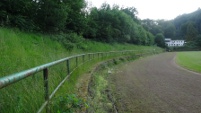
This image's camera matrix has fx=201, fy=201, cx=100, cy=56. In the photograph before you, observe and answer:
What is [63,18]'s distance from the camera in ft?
65.4

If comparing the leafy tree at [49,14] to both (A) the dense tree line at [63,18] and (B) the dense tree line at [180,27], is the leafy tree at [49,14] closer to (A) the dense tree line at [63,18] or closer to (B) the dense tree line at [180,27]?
(A) the dense tree line at [63,18]

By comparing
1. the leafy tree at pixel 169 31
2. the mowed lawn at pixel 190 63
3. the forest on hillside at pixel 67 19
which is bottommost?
the mowed lawn at pixel 190 63

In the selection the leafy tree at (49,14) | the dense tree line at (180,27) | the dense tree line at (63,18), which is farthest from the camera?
the dense tree line at (180,27)

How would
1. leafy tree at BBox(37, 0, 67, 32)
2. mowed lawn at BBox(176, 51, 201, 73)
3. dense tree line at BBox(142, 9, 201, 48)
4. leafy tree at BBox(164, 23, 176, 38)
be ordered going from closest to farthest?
mowed lawn at BBox(176, 51, 201, 73), leafy tree at BBox(37, 0, 67, 32), dense tree line at BBox(142, 9, 201, 48), leafy tree at BBox(164, 23, 176, 38)

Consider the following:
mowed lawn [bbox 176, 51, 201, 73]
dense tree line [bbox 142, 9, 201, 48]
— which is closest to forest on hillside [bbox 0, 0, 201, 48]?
mowed lawn [bbox 176, 51, 201, 73]

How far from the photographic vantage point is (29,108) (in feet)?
10.5

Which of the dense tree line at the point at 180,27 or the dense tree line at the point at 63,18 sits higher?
the dense tree line at the point at 180,27

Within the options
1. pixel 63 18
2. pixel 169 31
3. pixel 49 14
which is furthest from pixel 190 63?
pixel 169 31

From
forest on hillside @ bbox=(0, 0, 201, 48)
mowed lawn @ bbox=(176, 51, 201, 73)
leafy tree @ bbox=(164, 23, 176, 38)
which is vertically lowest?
mowed lawn @ bbox=(176, 51, 201, 73)

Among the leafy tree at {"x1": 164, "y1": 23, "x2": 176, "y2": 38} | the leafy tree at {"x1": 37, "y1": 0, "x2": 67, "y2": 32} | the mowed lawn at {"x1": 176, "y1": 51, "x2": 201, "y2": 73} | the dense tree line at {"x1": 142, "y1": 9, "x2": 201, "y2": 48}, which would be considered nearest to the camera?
the mowed lawn at {"x1": 176, "y1": 51, "x2": 201, "y2": 73}

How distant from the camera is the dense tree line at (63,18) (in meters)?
15.3

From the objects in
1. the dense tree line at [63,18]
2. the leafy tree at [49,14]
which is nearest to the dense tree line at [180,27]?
the dense tree line at [63,18]

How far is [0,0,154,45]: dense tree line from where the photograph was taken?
1533 centimetres

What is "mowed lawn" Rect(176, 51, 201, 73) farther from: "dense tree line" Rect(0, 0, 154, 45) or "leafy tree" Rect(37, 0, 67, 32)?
"leafy tree" Rect(37, 0, 67, 32)
